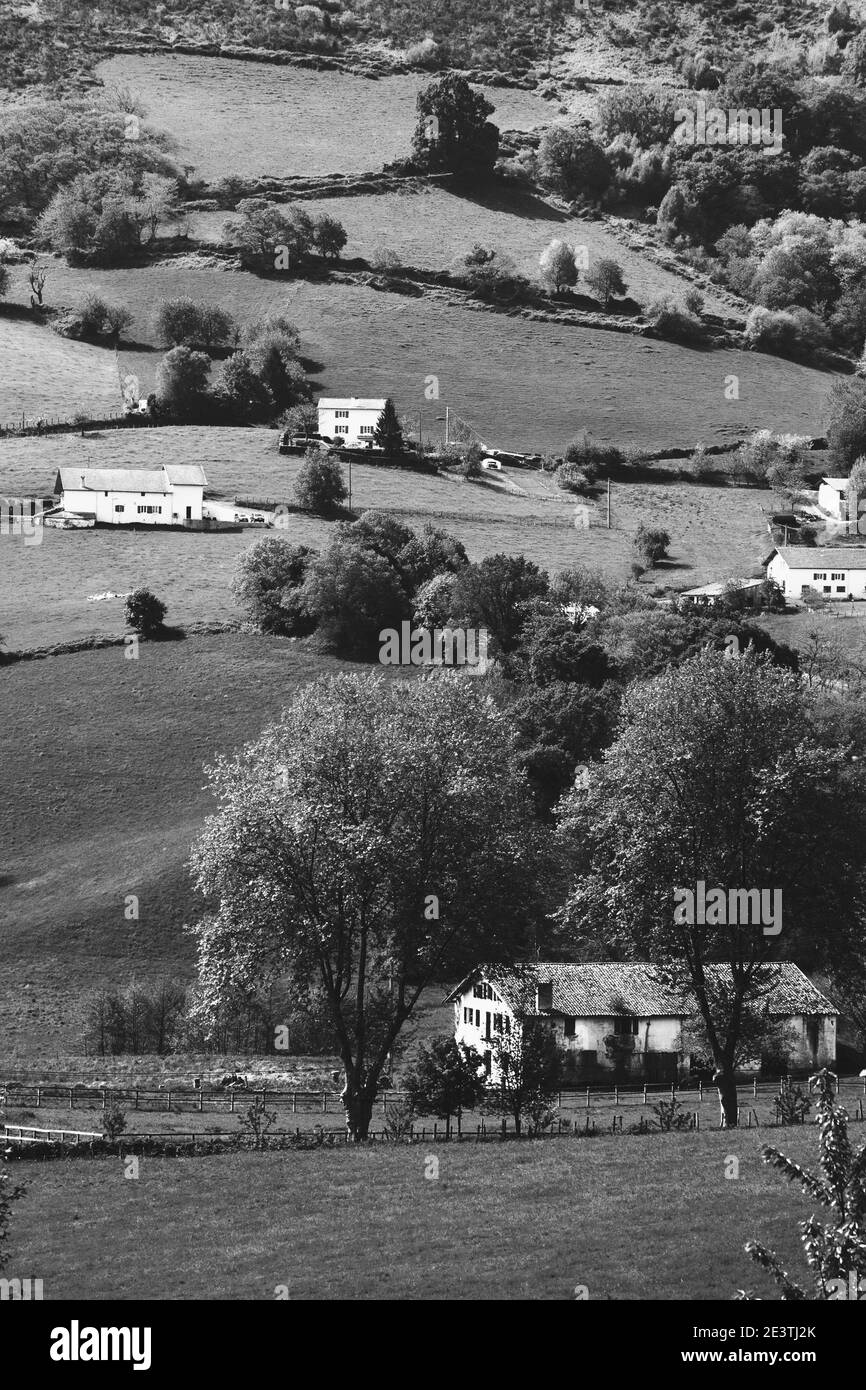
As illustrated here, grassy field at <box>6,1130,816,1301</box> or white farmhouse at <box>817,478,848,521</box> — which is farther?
white farmhouse at <box>817,478,848,521</box>

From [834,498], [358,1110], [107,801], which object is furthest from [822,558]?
[358,1110]

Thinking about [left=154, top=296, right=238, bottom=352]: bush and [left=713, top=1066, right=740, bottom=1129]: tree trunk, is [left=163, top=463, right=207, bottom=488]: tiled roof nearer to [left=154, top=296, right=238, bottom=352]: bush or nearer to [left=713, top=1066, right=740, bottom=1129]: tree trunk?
[left=154, top=296, right=238, bottom=352]: bush

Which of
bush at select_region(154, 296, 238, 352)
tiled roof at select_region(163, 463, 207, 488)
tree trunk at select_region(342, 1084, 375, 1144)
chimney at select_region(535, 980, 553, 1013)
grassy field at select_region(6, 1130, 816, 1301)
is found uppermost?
bush at select_region(154, 296, 238, 352)

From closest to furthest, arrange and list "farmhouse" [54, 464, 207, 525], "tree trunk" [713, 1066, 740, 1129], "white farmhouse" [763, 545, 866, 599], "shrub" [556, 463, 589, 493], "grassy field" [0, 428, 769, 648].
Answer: "tree trunk" [713, 1066, 740, 1129] < "grassy field" [0, 428, 769, 648] < "white farmhouse" [763, 545, 866, 599] < "farmhouse" [54, 464, 207, 525] < "shrub" [556, 463, 589, 493]

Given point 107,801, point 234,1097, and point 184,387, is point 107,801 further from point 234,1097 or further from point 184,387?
point 184,387

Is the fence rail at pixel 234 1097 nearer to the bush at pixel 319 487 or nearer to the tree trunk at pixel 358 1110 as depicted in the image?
the tree trunk at pixel 358 1110

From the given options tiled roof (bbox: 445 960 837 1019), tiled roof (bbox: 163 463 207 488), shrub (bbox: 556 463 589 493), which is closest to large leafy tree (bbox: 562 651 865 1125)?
tiled roof (bbox: 445 960 837 1019)

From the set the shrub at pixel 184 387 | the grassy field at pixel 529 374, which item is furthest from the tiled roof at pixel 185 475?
the grassy field at pixel 529 374
